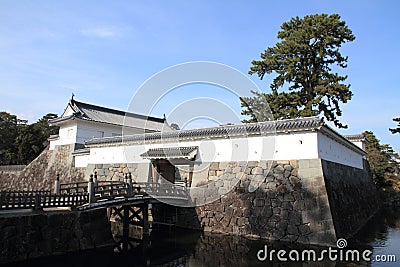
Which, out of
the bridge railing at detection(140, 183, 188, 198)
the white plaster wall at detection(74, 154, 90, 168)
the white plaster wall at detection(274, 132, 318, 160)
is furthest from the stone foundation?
the white plaster wall at detection(74, 154, 90, 168)

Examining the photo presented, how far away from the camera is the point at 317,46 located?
19391mm

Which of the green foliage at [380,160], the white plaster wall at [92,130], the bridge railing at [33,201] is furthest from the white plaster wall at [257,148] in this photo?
the green foliage at [380,160]

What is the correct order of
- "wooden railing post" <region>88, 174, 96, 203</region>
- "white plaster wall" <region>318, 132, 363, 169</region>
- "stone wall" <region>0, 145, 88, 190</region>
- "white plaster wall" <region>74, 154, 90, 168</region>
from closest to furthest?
"wooden railing post" <region>88, 174, 96, 203</region> → "white plaster wall" <region>318, 132, 363, 169</region> → "white plaster wall" <region>74, 154, 90, 168</region> → "stone wall" <region>0, 145, 88, 190</region>

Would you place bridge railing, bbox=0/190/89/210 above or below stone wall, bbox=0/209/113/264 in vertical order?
above

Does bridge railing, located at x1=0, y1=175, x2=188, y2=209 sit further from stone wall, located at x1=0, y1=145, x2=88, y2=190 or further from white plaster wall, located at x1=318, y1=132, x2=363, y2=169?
stone wall, located at x1=0, y1=145, x2=88, y2=190

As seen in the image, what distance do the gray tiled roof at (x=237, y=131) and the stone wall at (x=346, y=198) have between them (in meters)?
1.51

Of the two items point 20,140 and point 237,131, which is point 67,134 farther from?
point 237,131

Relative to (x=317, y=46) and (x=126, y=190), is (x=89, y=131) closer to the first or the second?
(x=126, y=190)

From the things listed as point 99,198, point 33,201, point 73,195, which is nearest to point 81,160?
point 99,198

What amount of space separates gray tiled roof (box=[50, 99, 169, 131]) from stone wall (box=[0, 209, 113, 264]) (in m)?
11.1

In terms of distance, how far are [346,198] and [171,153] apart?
7363 millimetres

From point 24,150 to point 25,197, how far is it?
2247cm

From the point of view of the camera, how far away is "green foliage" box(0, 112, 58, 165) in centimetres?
2705

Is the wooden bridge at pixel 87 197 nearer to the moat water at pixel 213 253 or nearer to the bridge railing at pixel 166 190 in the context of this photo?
the bridge railing at pixel 166 190
